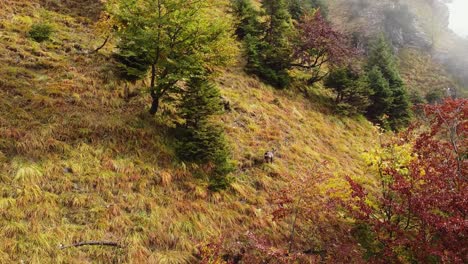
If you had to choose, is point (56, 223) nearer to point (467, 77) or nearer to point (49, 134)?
point (49, 134)

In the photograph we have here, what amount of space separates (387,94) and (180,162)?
21.9 m

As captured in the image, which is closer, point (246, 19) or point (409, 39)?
point (246, 19)

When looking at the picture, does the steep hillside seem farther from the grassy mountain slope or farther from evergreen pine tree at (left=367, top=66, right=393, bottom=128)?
the grassy mountain slope

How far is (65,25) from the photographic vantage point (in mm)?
17922

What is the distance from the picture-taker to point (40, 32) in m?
15.8

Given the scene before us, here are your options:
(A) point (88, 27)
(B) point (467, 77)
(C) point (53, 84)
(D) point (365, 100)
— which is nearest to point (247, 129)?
(C) point (53, 84)

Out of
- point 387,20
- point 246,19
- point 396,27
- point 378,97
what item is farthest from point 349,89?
point 396,27

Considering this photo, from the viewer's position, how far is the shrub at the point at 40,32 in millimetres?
15656

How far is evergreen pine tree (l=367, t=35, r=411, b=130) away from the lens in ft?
95.6

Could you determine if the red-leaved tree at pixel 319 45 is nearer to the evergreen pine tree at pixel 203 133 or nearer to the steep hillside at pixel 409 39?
the evergreen pine tree at pixel 203 133

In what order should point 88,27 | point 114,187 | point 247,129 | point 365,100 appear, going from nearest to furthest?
point 114,187, point 247,129, point 88,27, point 365,100

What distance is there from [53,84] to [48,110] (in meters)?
1.71

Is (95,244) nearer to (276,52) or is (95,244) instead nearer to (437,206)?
(437,206)

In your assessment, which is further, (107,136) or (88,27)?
(88,27)
